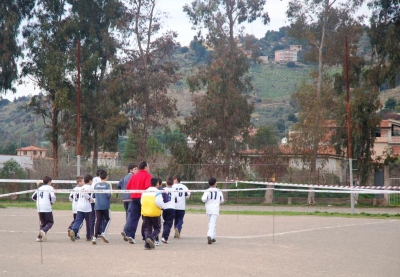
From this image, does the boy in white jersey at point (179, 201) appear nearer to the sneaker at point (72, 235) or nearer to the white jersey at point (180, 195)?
the white jersey at point (180, 195)

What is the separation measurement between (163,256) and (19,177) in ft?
106

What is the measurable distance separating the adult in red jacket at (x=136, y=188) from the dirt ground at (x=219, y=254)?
0.37 meters

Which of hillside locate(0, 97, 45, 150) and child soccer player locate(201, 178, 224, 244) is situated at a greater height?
hillside locate(0, 97, 45, 150)

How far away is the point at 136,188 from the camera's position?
605 inches

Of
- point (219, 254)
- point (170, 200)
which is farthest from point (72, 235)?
point (219, 254)

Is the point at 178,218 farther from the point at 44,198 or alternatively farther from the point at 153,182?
the point at 44,198

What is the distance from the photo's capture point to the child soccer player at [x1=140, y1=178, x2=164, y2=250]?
Answer: 14.4 m

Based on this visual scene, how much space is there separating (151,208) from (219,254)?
1.99 m

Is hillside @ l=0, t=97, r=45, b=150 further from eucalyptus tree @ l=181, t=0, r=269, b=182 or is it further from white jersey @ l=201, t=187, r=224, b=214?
white jersey @ l=201, t=187, r=224, b=214

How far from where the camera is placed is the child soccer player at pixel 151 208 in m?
14.4

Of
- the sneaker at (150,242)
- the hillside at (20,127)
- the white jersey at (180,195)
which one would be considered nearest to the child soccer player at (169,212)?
the white jersey at (180,195)

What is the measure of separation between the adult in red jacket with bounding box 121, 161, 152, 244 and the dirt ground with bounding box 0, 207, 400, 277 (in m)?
0.37

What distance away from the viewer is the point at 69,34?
45219 mm

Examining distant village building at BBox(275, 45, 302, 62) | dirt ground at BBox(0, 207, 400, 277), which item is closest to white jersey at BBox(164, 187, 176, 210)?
dirt ground at BBox(0, 207, 400, 277)
